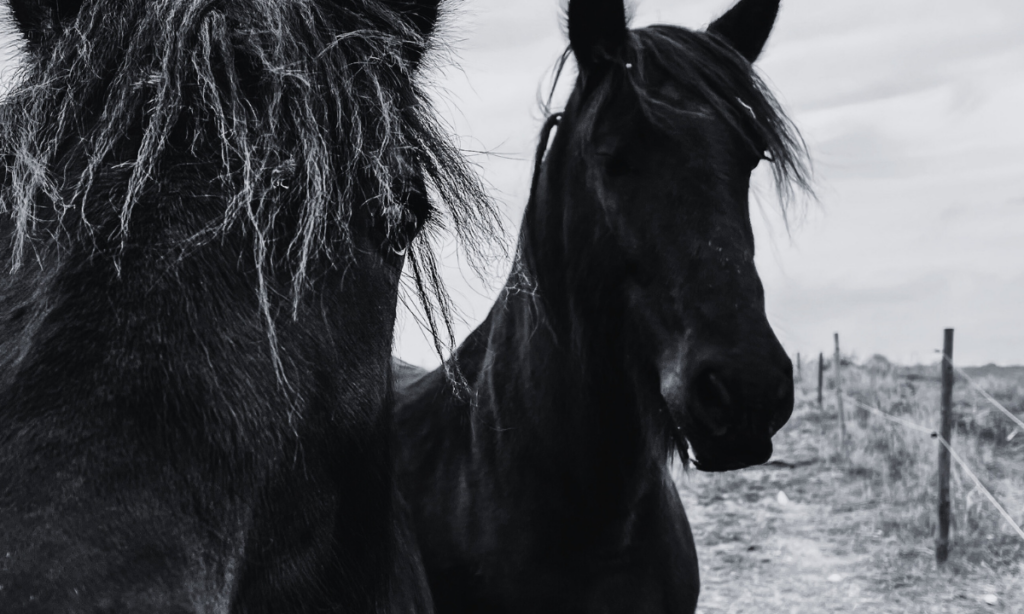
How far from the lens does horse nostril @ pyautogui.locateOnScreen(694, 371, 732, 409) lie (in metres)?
2.22

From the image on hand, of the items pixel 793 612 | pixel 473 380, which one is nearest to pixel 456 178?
pixel 473 380

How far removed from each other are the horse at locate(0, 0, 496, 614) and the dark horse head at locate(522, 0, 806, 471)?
832 mm

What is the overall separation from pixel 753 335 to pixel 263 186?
4.29 ft

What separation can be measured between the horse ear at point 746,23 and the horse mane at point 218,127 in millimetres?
1858

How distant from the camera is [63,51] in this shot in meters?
1.55

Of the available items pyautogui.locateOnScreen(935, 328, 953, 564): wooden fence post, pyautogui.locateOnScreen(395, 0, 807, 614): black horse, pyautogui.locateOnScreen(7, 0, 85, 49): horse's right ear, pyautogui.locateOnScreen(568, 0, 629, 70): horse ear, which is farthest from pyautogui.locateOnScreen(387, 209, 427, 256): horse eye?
pyautogui.locateOnScreen(935, 328, 953, 564): wooden fence post

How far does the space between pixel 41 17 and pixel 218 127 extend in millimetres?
680

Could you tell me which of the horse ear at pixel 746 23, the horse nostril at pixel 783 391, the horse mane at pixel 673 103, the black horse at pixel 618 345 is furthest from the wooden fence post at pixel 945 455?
the horse nostril at pixel 783 391

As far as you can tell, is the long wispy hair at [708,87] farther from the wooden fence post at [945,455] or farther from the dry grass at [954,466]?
the dry grass at [954,466]

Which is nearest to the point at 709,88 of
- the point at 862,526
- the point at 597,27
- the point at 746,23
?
the point at 597,27

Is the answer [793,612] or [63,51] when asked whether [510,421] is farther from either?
[793,612]

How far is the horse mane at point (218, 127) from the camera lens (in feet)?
4.43

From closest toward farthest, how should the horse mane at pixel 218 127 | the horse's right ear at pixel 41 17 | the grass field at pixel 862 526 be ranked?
the horse mane at pixel 218 127, the horse's right ear at pixel 41 17, the grass field at pixel 862 526

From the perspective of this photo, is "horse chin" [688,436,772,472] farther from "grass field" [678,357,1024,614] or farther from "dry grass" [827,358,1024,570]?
"dry grass" [827,358,1024,570]
